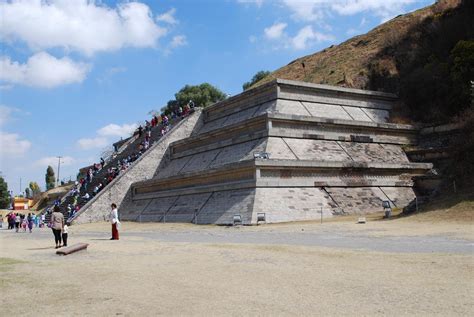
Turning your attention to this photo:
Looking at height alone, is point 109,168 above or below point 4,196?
above

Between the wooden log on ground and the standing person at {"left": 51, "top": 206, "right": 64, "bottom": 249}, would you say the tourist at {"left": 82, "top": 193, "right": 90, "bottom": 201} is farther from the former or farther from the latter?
the wooden log on ground

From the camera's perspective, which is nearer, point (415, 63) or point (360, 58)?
point (415, 63)

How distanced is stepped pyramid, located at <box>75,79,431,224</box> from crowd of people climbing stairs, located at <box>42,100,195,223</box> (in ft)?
11.4

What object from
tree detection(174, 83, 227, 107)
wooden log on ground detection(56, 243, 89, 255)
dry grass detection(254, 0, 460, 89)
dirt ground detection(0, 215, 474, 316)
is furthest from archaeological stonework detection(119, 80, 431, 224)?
tree detection(174, 83, 227, 107)

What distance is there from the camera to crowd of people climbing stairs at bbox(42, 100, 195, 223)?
117ft

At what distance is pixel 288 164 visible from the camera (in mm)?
23109

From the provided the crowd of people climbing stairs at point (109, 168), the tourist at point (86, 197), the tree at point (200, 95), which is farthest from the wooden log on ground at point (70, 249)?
the tree at point (200, 95)

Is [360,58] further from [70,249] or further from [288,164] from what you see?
[70,249]

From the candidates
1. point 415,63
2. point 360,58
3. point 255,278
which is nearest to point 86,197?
point 360,58

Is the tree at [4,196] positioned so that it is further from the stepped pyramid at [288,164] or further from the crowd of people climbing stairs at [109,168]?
the stepped pyramid at [288,164]

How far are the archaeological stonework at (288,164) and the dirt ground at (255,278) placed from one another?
29.7 ft

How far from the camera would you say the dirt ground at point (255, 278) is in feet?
19.9

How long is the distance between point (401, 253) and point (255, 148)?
16.1 metres

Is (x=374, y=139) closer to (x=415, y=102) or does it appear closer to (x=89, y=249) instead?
(x=415, y=102)
